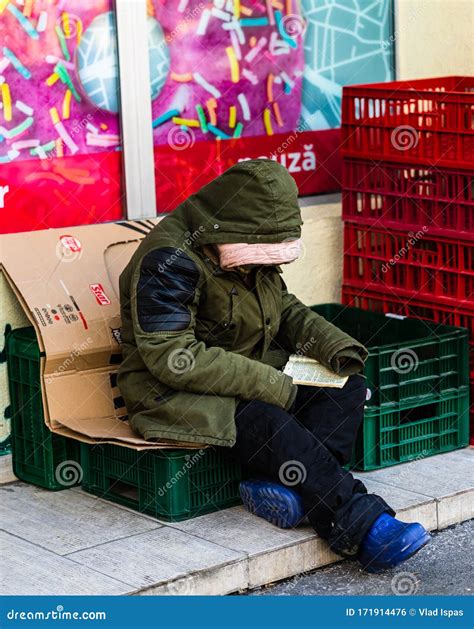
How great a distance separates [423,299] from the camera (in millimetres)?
5527

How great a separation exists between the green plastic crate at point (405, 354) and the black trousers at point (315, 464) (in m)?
0.48

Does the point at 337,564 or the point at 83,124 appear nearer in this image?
the point at 337,564

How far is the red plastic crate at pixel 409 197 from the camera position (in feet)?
17.4

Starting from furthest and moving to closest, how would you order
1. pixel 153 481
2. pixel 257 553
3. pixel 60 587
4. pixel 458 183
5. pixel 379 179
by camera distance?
pixel 379 179 → pixel 458 183 → pixel 153 481 → pixel 257 553 → pixel 60 587

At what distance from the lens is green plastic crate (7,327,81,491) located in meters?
4.89

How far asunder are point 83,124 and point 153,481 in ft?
5.28

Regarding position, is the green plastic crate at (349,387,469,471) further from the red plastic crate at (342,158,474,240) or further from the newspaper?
the red plastic crate at (342,158,474,240)

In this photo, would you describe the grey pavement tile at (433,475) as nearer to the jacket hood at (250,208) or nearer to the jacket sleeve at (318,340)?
the jacket sleeve at (318,340)

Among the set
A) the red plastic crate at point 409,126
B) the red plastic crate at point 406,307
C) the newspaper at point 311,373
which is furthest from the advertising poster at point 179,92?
the newspaper at point 311,373

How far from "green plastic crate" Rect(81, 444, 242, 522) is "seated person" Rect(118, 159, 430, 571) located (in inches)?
3.2

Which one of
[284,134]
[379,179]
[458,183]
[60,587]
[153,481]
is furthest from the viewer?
[284,134]

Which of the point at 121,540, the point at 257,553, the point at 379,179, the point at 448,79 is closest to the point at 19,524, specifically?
the point at 121,540

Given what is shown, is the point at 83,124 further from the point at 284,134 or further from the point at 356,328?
the point at 356,328

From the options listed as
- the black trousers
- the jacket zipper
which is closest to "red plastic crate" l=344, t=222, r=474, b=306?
the black trousers
